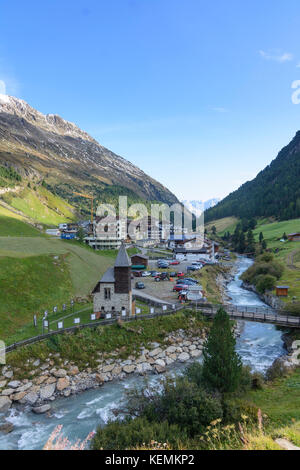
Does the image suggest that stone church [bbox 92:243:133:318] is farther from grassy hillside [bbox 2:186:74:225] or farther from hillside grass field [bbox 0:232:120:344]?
grassy hillside [bbox 2:186:74:225]

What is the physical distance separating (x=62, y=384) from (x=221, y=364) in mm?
A: 18534

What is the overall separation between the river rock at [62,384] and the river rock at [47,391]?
535 millimetres

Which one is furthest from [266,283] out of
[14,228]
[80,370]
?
[14,228]

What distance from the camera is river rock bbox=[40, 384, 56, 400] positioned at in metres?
31.0

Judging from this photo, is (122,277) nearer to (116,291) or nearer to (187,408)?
(116,291)

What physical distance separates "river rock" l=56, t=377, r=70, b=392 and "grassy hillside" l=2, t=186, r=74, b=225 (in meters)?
123

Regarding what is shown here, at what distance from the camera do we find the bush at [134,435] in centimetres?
1919

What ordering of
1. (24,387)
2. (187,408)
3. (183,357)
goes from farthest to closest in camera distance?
(183,357) < (24,387) < (187,408)

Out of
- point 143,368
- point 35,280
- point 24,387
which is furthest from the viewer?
point 35,280

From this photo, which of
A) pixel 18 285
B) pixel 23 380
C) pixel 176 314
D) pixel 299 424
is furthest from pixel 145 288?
pixel 299 424

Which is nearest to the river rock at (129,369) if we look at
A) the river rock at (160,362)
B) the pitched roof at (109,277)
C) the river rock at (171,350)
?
the river rock at (160,362)

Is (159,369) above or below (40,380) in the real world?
below

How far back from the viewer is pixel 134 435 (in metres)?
19.8

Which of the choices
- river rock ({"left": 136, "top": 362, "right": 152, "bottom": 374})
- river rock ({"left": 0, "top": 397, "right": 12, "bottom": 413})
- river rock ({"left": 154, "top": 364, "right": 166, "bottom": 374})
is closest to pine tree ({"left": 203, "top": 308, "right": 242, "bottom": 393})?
river rock ({"left": 154, "top": 364, "right": 166, "bottom": 374})
